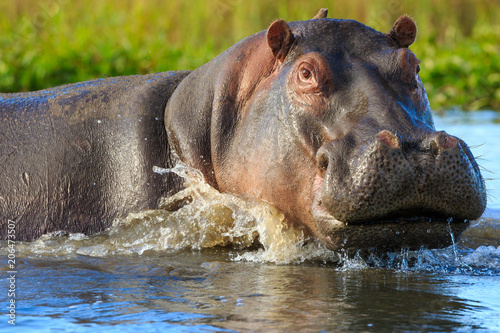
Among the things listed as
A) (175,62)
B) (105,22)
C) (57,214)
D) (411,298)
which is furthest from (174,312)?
(105,22)

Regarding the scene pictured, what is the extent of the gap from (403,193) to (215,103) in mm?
1542

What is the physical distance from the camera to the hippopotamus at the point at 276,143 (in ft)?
13.4

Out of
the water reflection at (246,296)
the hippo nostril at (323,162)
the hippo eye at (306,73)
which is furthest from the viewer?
the hippo eye at (306,73)

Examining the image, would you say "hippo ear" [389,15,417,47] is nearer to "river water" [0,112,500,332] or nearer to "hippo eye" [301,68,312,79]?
"hippo eye" [301,68,312,79]

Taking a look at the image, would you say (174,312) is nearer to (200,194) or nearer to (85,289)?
(85,289)

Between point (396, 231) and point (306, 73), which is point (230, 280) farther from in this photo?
point (306, 73)

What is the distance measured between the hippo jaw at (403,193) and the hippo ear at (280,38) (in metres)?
0.88

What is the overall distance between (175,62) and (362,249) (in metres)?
11.3

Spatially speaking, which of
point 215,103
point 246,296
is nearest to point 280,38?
point 215,103

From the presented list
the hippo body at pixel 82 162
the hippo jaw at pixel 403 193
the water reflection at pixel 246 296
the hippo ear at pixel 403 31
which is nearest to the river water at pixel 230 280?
the water reflection at pixel 246 296

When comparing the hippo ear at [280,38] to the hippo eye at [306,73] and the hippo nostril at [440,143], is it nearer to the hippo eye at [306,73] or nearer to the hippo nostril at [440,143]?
the hippo eye at [306,73]

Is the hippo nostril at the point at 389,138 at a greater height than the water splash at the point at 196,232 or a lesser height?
greater

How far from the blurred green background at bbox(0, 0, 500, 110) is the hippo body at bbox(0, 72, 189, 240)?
28.3 feet

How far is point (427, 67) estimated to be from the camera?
15398 millimetres
